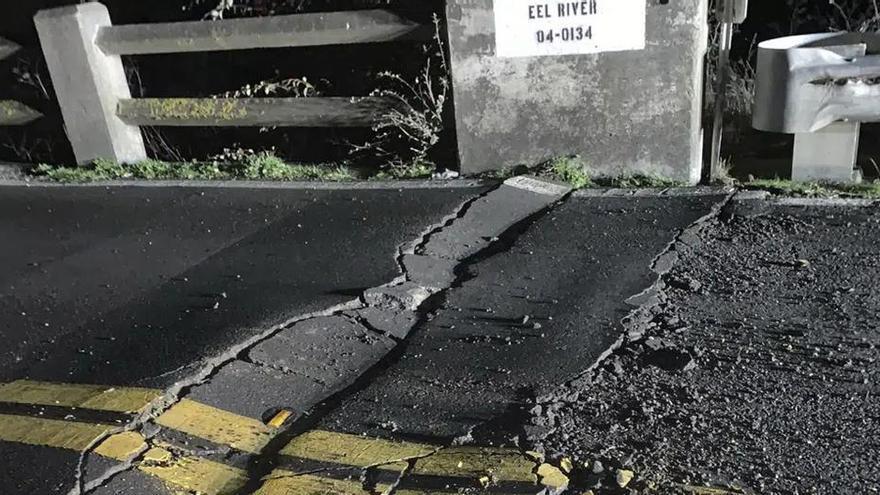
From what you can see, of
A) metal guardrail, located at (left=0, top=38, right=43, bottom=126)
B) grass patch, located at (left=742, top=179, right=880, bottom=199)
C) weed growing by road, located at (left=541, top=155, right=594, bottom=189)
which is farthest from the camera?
metal guardrail, located at (left=0, top=38, right=43, bottom=126)

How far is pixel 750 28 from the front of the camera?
8.24 metres

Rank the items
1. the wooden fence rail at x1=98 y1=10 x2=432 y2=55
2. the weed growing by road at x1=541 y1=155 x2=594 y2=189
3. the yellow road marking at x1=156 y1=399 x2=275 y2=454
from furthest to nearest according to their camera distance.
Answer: the wooden fence rail at x1=98 y1=10 x2=432 y2=55, the weed growing by road at x1=541 y1=155 x2=594 y2=189, the yellow road marking at x1=156 y1=399 x2=275 y2=454

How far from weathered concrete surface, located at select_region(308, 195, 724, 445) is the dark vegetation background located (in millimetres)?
2881

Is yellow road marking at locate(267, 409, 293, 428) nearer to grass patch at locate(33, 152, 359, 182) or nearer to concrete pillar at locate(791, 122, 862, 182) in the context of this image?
grass patch at locate(33, 152, 359, 182)

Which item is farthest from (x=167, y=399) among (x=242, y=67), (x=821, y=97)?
(x=242, y=67)

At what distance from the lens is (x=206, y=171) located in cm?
641

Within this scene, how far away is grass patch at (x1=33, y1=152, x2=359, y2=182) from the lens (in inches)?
240

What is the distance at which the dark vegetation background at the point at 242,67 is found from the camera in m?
7.36

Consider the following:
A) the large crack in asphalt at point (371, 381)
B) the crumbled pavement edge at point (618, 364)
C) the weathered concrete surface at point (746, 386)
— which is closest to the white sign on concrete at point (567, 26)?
the large crack in asphalt at point (371, 381)

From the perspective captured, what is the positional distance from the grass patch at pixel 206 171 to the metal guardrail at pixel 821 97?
9.63ft

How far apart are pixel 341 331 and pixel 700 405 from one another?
1.62 meters

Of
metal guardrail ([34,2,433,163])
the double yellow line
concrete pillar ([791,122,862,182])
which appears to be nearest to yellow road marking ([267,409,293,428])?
the double yellow line

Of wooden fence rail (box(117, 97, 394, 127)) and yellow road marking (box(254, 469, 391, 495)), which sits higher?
wooden fence rail (box(117, 97, 394, 127))

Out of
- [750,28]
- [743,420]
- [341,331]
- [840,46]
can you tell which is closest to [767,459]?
[743,420]
